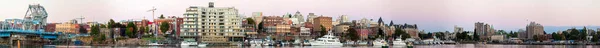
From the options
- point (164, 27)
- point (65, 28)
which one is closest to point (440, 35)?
point (164, 27)

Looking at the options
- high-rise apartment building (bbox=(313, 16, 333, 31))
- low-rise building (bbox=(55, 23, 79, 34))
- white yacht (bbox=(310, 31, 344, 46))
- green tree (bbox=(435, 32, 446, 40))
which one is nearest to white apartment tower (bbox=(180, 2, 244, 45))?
white yacht (bbox=(310, 31, 344, 46))

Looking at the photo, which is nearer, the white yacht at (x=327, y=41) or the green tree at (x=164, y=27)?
the white yacht at (x=327, y=41)

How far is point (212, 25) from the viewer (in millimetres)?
60750

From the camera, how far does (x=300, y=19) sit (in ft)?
274

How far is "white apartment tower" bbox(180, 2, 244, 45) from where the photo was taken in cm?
5984

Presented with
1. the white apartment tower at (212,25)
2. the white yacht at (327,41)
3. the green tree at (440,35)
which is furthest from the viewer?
the green tree at (440,35)

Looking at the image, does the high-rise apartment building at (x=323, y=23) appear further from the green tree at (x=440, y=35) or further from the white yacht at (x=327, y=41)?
the green tree at (x=440, y=35)

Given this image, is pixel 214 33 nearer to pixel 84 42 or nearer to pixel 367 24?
pixel 84 42

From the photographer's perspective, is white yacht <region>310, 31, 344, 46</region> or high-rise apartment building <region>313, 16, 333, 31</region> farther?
high-rise apartment building <region>313, 16, 333, 31</region>

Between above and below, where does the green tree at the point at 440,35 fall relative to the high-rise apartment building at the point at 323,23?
below

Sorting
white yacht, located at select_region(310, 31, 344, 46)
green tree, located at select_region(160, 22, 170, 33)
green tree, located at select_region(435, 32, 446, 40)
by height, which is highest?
green tree, located at select_region(160, 22, 170, 33)

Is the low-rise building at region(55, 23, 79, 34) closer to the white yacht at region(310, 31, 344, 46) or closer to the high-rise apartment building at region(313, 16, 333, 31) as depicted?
the high-rise apartment building at region(313, 16, 333, 31)

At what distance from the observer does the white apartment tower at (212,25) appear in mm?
59844

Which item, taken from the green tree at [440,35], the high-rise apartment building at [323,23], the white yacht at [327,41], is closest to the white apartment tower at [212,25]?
the white yacht at [327,41]
